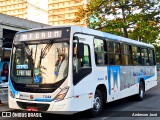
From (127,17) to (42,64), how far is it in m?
16.3

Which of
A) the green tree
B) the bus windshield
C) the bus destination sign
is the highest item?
the green tree

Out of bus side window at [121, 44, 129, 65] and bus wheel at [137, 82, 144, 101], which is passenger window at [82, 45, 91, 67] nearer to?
Answer: bus side window at [121, 44, 129, 65]

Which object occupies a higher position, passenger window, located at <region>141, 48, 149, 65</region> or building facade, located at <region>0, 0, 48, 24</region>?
building facade, located at <region>0, 0, 48, 24</region>

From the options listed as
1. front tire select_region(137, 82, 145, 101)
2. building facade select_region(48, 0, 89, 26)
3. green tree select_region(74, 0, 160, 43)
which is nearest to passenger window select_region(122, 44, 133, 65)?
front tire select_region(137, 82, 145, 101)

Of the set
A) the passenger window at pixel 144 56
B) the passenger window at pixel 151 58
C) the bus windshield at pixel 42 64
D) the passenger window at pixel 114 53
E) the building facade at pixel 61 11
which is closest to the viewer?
the bus windshield at pixel 42 64

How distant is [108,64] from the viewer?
9867 mm

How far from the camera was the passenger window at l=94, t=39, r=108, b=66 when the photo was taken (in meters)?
9.15

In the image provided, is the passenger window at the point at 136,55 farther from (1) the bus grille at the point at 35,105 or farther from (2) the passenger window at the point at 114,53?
(1) the bus grille at the point at 35,105

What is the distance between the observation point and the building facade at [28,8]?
86838 mm

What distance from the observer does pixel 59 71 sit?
299 inches

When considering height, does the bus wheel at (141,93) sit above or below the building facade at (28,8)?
below

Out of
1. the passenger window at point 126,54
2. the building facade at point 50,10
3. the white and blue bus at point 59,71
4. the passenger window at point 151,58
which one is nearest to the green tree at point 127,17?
the passenger window at point 151,58

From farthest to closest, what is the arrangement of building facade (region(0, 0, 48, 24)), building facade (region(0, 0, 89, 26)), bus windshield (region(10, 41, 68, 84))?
building facade (region(0, 0, 89, 26))
building facade (region(0, 0, 48, 24))
bus windshield (region(10, 41, 68, 84))

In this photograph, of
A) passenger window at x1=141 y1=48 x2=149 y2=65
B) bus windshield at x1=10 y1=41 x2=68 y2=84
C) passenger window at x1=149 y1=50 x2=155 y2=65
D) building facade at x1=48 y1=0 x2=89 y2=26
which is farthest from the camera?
building facade at x1=48 y1=0 x2=89 y2=26
